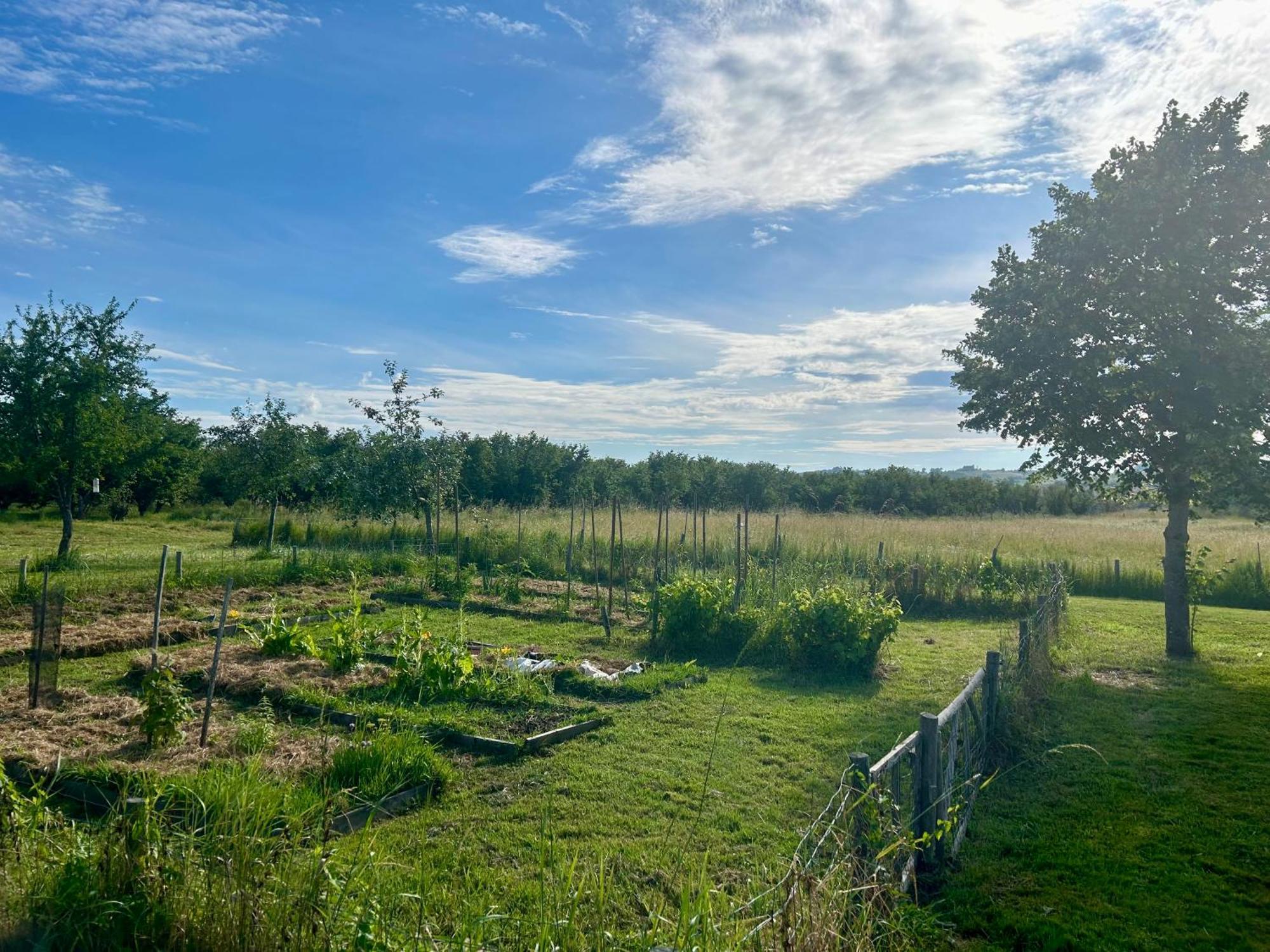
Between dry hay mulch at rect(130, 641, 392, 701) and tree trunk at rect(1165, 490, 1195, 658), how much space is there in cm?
956

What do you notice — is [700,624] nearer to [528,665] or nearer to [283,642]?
[528,665]

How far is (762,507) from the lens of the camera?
35.7 m

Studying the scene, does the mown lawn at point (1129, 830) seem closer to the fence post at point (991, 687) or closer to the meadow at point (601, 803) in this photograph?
the meadow at point (601, 803)

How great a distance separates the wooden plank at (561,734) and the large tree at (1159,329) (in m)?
7.53

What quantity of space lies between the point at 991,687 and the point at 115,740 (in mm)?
5942

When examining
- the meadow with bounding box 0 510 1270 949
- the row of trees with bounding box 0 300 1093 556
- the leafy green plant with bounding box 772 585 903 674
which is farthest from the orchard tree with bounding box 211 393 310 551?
the leafy green plant with bounding box 772 585 903 674

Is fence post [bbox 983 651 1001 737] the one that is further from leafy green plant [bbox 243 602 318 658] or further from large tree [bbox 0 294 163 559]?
large tree [bbox 0 294 163 559]

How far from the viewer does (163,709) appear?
5.00 meters

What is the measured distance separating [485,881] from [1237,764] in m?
5.60

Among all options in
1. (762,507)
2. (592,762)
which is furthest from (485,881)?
(762,507)

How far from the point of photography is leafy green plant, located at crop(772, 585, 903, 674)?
8539 millimetres

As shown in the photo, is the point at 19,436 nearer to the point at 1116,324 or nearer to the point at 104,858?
the point at 104,858

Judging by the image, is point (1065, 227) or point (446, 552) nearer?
point (1065, 227)

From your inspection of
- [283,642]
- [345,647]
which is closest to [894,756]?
[345,647]
